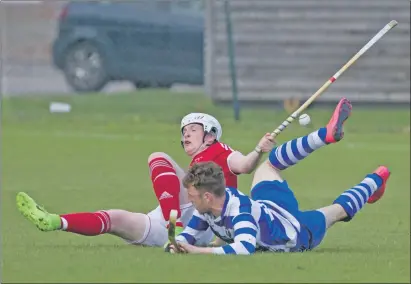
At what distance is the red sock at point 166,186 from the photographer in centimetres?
965

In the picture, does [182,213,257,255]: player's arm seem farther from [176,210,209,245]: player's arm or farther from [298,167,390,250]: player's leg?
[298,167,390,250]: player's leg

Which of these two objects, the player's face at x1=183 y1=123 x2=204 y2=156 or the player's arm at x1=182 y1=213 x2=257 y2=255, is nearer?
the player's arm at x1=182 y1=213 x2=257 y2=255

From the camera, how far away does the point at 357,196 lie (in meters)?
9.85

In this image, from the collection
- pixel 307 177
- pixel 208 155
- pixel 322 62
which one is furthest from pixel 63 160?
pixel 208 155

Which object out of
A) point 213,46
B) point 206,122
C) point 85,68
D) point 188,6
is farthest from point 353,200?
point 85,68

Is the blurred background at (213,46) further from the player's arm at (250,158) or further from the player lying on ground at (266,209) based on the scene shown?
the player's arm at (250,158)

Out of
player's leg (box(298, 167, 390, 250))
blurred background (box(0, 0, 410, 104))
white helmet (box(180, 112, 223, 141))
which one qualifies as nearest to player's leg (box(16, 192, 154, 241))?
white helmet (box(180, 112, 223, 141))

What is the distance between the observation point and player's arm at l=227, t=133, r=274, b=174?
30.3 ft

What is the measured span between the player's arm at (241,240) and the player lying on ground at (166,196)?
568 mm

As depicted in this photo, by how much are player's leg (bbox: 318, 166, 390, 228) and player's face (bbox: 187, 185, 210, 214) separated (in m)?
1.04

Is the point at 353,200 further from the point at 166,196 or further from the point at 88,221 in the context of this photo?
the point at 88,221

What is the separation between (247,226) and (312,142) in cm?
93

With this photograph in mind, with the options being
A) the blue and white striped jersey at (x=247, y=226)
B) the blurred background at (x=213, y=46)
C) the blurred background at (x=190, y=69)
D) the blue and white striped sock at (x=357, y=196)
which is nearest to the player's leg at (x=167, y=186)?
the blue and white striped jersey at (x=247, y=226)

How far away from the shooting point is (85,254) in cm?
903
